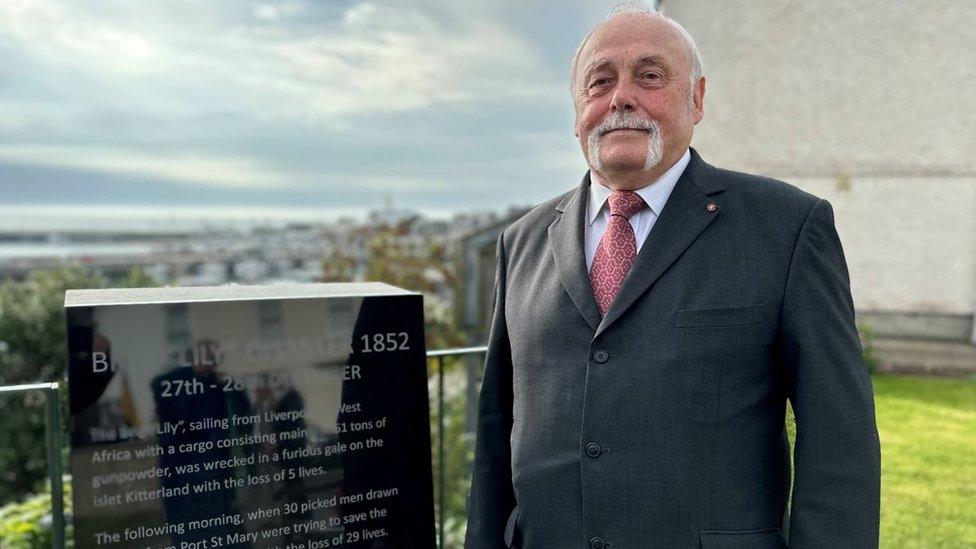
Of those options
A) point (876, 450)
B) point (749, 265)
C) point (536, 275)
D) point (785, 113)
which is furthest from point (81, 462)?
point (785, 113)

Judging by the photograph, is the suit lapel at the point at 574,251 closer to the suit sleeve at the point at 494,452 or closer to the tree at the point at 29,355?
the suit sleeve at the point at 494,452

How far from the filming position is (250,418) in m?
1.75

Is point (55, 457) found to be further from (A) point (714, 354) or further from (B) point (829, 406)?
(B) point (829, 406)

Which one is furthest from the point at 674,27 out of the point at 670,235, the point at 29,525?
the point at 29,525

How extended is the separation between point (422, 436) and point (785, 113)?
11436 mm

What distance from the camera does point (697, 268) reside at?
147 cm

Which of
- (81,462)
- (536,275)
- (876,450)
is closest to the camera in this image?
(876,450)

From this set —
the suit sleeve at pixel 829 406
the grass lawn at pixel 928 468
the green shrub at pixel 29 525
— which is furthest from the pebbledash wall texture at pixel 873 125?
the suit sleeve at pixel 829 406

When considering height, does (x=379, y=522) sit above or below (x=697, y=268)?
below

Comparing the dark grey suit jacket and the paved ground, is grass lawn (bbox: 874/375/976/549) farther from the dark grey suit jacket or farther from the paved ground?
the dark grey suit jacket

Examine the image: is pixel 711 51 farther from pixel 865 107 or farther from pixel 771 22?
pixel 865 107

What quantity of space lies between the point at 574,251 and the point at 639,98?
35 centimetres

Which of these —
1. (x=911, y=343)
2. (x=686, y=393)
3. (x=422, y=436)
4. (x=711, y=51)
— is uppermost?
(x=711, y=51)

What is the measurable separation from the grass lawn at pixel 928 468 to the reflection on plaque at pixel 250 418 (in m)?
3.15
